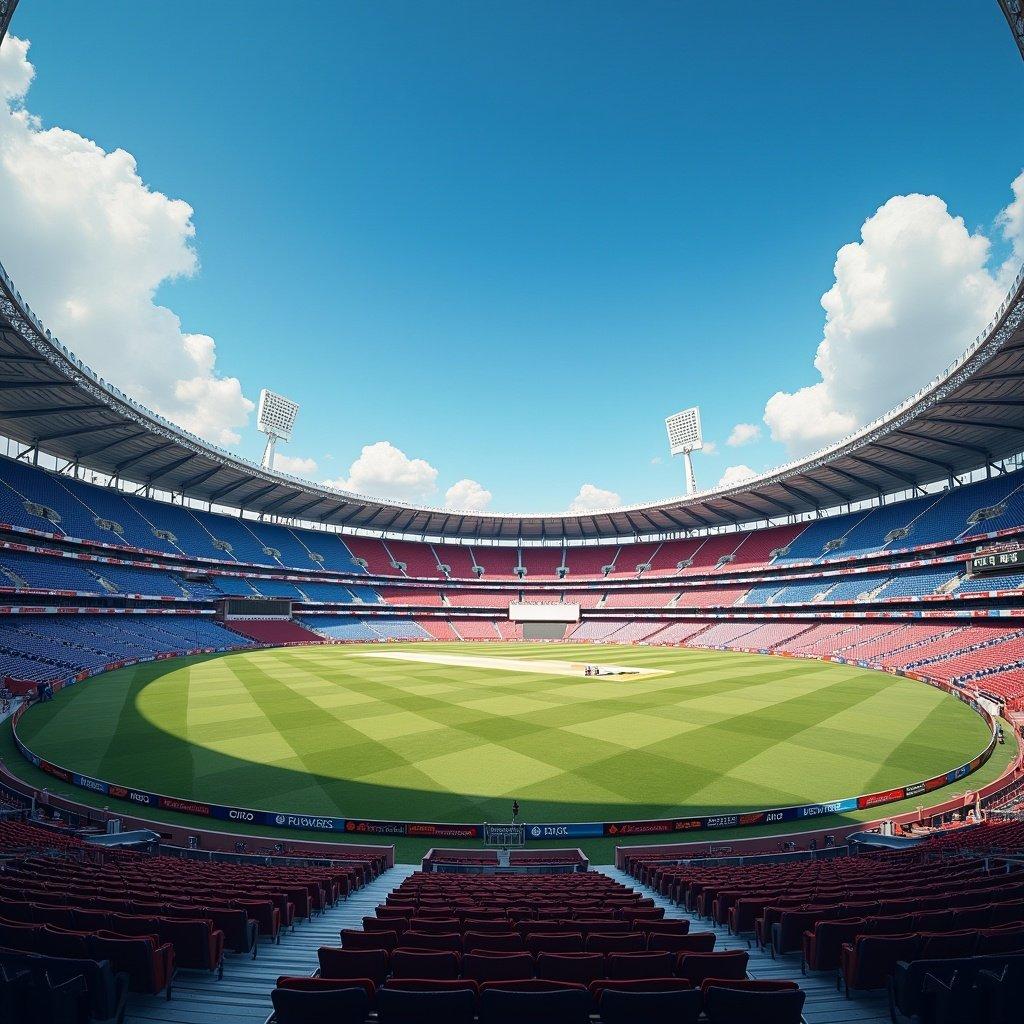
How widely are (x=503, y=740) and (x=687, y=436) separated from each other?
2772 inches

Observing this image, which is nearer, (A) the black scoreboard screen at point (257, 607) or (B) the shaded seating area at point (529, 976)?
(B) the shaded seating area at point (529, 976)

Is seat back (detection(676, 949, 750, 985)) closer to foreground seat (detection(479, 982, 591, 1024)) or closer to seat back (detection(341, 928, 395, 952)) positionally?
foreground seat (detection(479, 982, 591, 1024))

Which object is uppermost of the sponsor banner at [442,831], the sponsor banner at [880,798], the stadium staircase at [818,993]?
the stadium staircase at [818,993]

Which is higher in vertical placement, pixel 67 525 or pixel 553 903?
pixel 67 525

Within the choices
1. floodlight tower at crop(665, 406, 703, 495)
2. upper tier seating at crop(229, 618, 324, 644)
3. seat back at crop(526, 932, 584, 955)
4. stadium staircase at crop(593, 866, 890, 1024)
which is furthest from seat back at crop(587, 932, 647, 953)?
floodlight tower at crop(665, 406, 703, 495)

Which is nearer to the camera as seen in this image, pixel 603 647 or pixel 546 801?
pixel 546 801

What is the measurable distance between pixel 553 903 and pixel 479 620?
73.5 m

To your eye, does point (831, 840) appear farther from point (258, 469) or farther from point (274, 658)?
point (258, 469)

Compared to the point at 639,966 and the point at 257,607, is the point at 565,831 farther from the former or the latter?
the point at 257,607

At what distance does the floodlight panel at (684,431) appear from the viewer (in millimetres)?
82875

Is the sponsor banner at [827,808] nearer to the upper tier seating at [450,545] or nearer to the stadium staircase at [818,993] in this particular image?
the stadium staircase at [818,993]

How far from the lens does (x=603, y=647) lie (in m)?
65.2

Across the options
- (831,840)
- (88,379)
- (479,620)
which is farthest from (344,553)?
(831,840)

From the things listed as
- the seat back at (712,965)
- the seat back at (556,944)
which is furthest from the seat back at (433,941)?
the seat back at (712,965)
